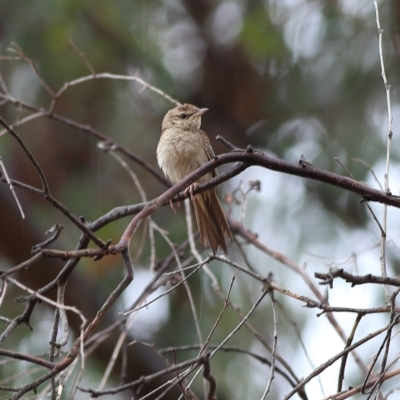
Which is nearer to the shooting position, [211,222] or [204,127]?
[211,222]

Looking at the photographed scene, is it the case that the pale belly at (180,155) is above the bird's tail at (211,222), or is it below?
above

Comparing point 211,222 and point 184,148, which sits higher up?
point 184,148

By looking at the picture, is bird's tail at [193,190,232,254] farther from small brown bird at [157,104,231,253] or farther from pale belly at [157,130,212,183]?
pale belly at [157,130,212,183]

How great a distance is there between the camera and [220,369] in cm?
534

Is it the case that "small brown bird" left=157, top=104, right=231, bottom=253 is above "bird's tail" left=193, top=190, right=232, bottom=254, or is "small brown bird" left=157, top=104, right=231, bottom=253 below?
above

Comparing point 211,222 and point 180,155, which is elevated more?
point 180,155

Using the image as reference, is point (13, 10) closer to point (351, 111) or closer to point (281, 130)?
point (281, 130)

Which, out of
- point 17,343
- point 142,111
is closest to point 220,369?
point 17,343

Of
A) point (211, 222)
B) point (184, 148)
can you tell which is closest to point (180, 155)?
point (184, 148)

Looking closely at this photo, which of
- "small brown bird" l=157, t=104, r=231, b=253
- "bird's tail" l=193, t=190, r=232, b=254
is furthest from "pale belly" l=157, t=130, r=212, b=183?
"bird's tail" l=193, t=190, r=232, b=254

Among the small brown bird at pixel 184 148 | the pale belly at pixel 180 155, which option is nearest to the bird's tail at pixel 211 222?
the small brown bird at pixel 184 148

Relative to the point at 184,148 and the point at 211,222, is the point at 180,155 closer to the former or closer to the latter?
Answer: the point at 184,148

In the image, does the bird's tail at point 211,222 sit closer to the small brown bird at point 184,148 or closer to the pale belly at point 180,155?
the small brown bird at point 184,148

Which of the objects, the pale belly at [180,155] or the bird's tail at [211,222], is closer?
the bird's tail at [211,222]
